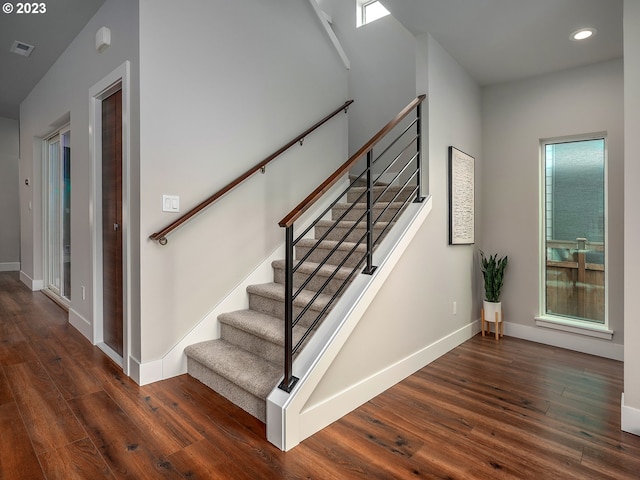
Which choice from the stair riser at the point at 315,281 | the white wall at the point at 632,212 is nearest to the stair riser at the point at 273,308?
the stair riser at the point at 315,281

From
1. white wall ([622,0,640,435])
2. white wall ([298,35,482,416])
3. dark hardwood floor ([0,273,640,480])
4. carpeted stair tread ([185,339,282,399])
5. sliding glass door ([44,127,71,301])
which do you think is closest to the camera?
dark hardwood floor ([0,273,640,480])

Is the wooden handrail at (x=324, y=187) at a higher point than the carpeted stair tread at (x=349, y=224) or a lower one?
higher

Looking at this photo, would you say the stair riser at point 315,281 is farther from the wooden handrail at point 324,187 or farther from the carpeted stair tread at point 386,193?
the carpeted stair tread at point 386,193

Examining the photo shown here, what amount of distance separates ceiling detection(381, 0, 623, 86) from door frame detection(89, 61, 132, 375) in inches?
74.5

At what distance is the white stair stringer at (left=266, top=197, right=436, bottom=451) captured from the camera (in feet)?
5.66

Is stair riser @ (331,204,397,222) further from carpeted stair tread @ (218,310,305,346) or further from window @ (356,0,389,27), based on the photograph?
window @ (356,0,389,27)

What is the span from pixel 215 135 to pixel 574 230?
3.17 metres

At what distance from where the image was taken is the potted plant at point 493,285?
3438 mm

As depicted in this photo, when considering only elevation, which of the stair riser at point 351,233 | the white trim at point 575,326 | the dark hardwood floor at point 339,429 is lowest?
the dark hardwood floor at point 339,429

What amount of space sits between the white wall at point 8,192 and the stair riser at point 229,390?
6.36 m

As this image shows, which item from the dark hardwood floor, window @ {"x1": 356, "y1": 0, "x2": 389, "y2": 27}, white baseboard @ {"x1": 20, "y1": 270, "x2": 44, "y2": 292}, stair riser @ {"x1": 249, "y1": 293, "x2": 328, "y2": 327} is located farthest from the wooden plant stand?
white baseboard @ {"x1": 20, "y1": 270, "x2": 44, "y2": 292}

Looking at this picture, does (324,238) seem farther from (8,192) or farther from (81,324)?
(8,192)

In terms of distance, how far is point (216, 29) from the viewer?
2.63 metres

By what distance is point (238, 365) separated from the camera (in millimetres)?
2211
